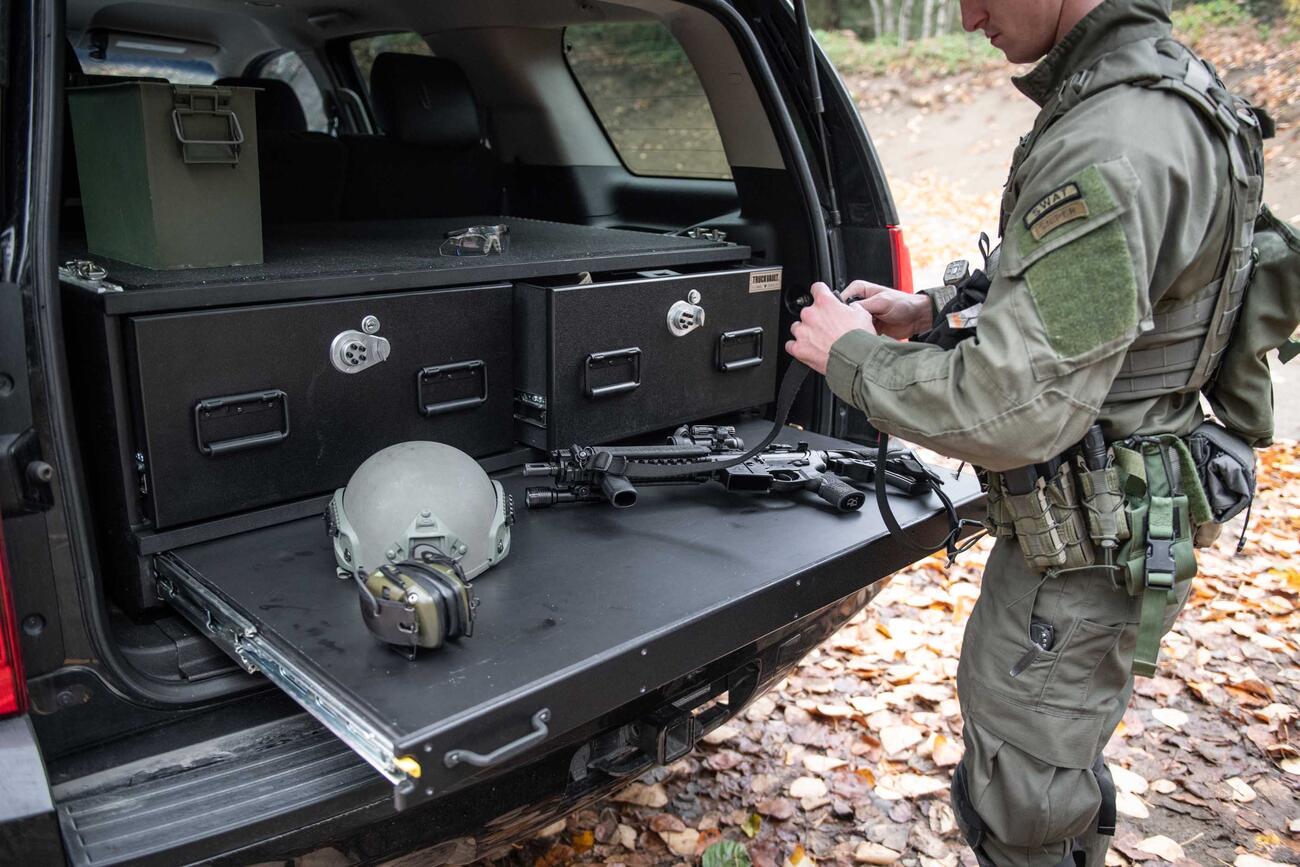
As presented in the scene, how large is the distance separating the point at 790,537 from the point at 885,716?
1377mm

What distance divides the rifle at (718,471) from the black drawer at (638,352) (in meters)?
0.10

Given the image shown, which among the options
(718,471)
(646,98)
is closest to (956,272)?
(718,471)

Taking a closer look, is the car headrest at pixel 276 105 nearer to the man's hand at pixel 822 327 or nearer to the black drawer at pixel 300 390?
the black drawer at pixel 300 390

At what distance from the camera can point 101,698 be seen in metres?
1.46

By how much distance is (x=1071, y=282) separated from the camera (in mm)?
1388

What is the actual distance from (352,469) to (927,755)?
1.76m

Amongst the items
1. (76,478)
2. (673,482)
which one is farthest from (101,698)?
(673,482)

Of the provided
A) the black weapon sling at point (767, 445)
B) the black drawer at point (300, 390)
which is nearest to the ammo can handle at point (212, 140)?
the black drawer at point (300, 390)

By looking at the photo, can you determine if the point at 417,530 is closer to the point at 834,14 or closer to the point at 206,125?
the point at 206,125

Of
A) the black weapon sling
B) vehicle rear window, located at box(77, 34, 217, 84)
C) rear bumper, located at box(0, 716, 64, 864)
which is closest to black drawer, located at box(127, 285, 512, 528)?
the black weapon sling

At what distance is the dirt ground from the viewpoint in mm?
2432

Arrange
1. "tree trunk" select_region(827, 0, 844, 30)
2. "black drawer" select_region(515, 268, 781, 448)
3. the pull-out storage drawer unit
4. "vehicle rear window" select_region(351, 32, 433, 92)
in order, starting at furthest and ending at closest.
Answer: "tree trunk" select_region(827, 0, 844, 30) → "vehicle rear window" select_region(351, 32, 433, 92) → "black drawer" select_region(515, 268, 781, 448) → the pull-out storage drawer unit

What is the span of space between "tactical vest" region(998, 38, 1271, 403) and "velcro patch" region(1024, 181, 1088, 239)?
0.19 m

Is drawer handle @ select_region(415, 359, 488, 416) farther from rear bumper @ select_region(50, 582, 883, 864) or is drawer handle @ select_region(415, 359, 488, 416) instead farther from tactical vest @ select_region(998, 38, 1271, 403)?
tactical vest @ select_region(998, 38, 1271, 403)
